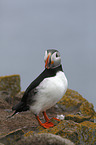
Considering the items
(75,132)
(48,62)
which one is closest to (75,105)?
(48,62)

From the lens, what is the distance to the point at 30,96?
20.8 ft

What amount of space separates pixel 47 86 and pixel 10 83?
19.9 feet

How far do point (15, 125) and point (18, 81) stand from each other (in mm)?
5122

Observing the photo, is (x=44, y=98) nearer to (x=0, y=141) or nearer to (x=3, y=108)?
(x=0, y=141)

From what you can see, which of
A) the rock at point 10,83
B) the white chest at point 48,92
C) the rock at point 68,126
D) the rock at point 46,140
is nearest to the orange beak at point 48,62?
the white chest at point 48,92

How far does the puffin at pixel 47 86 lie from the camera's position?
6114 millimetres

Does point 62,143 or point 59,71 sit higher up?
point 59,71

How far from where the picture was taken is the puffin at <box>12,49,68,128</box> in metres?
6.11

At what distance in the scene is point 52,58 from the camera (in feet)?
20.2

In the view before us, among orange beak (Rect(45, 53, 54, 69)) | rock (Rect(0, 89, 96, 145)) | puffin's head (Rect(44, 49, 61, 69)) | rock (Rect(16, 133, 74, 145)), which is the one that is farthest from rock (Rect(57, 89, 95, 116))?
rock (Rect(16, 133, 74, 145))

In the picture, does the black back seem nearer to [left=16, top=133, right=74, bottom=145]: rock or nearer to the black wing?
the black wing

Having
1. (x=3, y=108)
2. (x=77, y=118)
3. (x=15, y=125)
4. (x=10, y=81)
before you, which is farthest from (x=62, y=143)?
(x=10, y=81)

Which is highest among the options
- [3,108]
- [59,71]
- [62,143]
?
[59,71]

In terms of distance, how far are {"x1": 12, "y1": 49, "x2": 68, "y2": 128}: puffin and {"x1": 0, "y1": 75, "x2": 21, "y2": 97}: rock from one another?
18.1 feet
